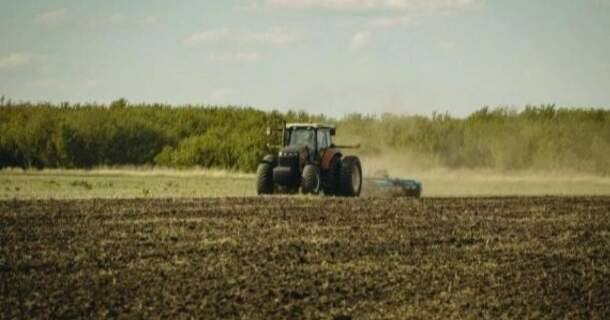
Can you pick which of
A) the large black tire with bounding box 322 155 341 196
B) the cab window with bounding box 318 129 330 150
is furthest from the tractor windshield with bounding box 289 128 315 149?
the large black tire with bounding box 322 155 341 196

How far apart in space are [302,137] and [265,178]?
4.85 feet

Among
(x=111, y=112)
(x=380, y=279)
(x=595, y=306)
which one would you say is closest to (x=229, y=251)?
(x=380, y=279)

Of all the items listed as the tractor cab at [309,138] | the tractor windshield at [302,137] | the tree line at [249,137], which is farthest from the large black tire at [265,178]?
the tree line at [249,137]

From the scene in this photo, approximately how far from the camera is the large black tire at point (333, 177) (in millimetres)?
30250

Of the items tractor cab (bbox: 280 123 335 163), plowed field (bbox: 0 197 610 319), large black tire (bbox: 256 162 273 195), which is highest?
tractor cab (bbox: 280 123 335 163)

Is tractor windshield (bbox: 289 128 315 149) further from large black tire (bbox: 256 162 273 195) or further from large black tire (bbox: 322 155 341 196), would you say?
large black tire (bbox: 256 162 273 195)

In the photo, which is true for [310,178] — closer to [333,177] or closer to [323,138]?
[333,177]

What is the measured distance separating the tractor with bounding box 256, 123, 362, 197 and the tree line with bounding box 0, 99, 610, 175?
769 inches

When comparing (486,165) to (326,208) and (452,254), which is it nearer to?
(326,208)

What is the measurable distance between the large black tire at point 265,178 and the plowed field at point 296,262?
3502 millimetres

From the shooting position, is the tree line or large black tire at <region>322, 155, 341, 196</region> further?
the tree line

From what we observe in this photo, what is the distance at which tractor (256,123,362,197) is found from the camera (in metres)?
29.3

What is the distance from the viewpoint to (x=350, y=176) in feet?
98.8

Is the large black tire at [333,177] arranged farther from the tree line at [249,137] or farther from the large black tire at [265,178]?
the tree line at [249,137]
